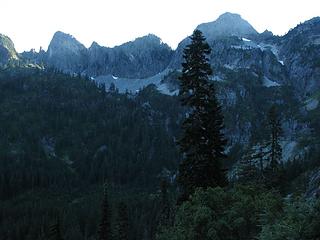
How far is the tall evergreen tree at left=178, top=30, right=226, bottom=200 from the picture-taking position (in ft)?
118

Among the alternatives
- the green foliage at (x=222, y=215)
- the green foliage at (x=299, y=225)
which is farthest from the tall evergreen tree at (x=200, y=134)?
the green foliage at (x=299, y=225)

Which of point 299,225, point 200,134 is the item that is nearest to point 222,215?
point 299,225

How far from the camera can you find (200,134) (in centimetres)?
3650

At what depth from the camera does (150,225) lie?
177250 mm

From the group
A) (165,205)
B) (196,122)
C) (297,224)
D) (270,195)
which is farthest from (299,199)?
(165,205)

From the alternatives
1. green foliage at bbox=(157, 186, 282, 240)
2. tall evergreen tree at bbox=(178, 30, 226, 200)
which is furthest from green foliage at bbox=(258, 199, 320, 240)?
tall evergreen tree at bbox=(178, 30, 226, 200)

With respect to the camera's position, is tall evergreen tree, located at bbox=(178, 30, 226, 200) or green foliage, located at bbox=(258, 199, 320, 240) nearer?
green foliage, located at bbox=(258, 199, 320, 240)

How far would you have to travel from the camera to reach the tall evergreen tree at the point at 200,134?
36.0m

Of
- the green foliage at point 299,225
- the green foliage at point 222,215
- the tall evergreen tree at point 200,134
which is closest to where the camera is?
the green foliage at point 299,225

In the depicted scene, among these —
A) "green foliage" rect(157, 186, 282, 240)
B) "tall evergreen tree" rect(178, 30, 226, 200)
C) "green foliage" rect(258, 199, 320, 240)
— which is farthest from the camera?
"tall evergreen tree" rect(178, 30, 226, 200)

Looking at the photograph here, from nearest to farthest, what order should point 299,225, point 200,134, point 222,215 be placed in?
point 299,225
point 222,215
point 200,134

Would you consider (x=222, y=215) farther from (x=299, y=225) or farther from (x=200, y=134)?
(x=200, y=134)

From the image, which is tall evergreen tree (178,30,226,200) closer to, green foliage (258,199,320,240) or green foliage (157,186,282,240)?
green foliage (157,186,282,240)

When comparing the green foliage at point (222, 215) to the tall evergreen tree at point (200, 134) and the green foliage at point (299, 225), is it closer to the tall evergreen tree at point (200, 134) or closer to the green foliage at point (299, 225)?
the green foliage at point (299, 225)
